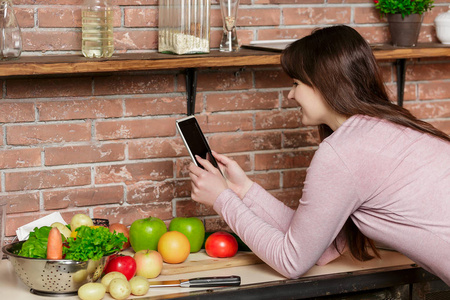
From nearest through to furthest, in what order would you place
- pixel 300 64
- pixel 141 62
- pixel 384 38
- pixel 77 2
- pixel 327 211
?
pixel 327 211, pixel 300 64, pixel 141 62, pixel 77 2, pixel 384 38

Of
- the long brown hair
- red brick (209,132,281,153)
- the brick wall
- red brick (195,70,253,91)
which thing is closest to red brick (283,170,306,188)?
the brick wall

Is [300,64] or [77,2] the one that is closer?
[300,64]

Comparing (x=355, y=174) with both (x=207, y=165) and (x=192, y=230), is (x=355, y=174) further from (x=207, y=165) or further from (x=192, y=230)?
(x=192, y=230)

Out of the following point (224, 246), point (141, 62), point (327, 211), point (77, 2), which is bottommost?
point (224, 246)

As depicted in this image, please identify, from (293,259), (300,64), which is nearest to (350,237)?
(293,259)

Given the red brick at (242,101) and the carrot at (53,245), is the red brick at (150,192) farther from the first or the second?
the carrot at (53,245)

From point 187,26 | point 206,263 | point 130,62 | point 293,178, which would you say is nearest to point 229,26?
point 187,26

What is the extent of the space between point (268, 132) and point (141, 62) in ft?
2.03

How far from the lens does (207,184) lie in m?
1.70

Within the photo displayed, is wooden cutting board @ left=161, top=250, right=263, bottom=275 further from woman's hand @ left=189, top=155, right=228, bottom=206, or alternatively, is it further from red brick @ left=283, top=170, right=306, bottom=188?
red brick @ left=283, top=170, right=306, bottom=188

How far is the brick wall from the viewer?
1.87 metres

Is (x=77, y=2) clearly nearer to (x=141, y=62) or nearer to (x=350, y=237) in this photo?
(x=141, y=62)

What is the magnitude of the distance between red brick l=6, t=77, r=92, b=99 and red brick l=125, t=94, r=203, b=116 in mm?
142

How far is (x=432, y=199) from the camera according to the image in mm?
1486
